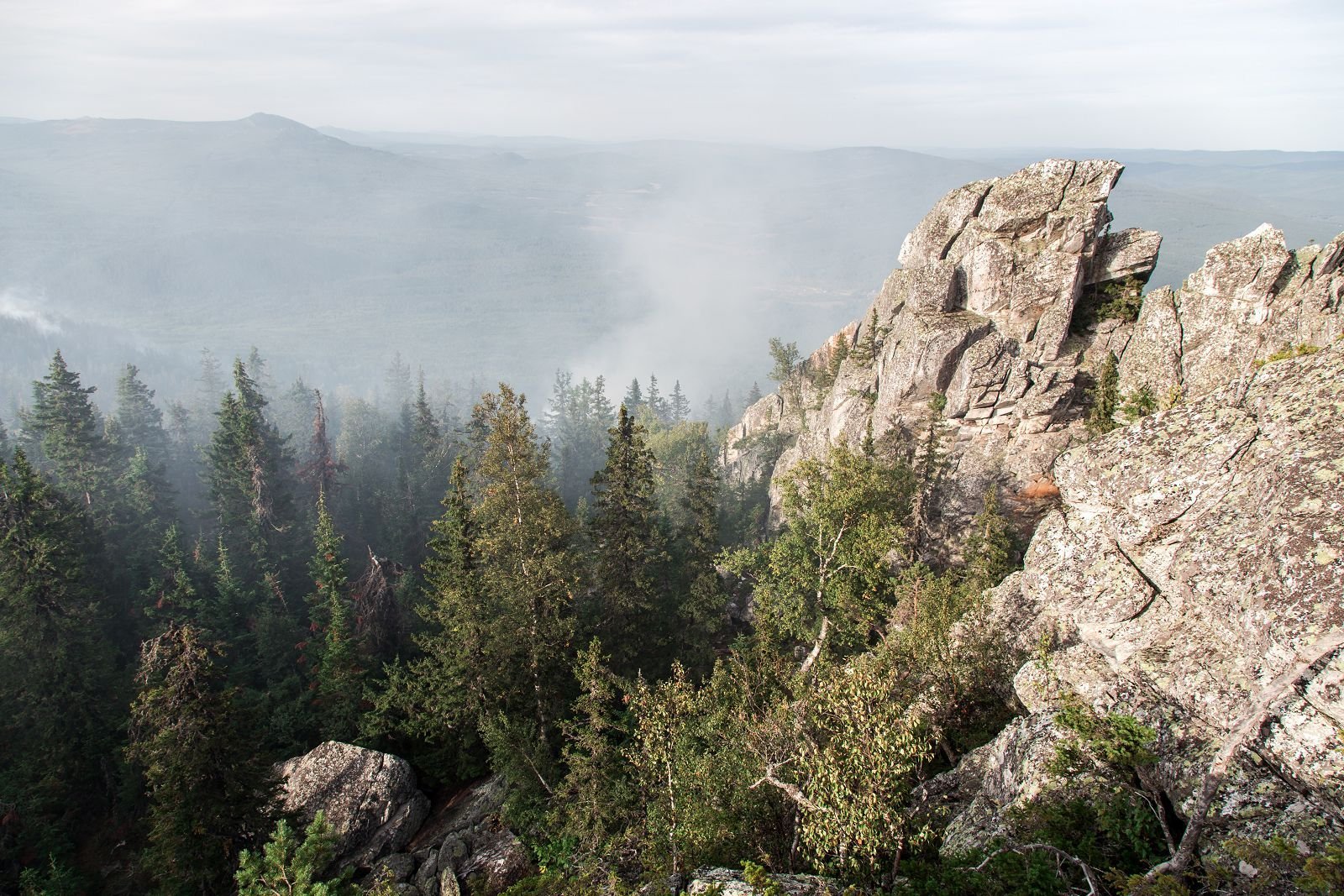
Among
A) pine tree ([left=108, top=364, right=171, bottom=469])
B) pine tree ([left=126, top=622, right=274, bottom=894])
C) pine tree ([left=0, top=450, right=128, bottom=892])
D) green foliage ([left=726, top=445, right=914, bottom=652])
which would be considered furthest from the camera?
pine tree ([left=108, top=364, right=171, bottom=469])

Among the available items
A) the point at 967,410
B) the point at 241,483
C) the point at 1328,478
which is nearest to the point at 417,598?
the point at 241,483

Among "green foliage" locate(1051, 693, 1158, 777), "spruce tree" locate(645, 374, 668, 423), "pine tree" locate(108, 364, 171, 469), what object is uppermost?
"green foliage" locate(1051, 693, 1158, 777)

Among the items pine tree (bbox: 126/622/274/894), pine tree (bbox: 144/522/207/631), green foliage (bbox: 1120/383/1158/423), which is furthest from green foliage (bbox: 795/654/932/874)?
pine tree (bbox: 144/522/207/631)

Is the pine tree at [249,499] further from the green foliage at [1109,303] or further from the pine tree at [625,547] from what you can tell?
the green foliage at [1109,303]

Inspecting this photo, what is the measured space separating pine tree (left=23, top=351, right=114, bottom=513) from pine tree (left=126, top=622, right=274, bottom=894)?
4126cm

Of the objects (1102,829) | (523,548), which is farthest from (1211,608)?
(523,548)

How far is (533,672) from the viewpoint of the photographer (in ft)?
83.5

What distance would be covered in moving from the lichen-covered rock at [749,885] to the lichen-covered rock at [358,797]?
1773 cm

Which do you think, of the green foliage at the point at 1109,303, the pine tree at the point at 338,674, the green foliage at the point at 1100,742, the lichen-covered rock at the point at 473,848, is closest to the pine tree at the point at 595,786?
the lichen-covered rock at the point at 473,848

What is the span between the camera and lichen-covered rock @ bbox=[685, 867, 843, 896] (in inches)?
447

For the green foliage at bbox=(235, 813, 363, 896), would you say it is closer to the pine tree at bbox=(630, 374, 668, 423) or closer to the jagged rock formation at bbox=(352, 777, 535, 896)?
the jagged rock formation at bbox=(352, 777, 535, 896)

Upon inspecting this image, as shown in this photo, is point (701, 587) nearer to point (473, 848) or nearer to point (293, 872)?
point (473, 848)

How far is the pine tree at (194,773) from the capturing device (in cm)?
2008

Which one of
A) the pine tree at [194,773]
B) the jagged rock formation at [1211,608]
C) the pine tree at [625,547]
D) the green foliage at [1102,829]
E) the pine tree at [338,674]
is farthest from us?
the pine tree at [338,674]
